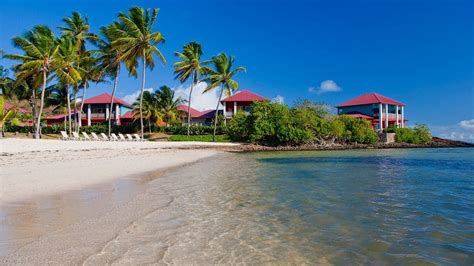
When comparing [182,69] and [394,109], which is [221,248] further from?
[394,109]

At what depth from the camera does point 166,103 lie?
45531 millimetres

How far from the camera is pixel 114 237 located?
459 centimetres

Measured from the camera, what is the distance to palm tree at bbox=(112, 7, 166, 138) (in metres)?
31.8

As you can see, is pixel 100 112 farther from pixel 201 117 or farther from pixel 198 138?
pixel 198 138

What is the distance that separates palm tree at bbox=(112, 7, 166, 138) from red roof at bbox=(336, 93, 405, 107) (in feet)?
110

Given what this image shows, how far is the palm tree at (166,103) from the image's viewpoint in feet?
148

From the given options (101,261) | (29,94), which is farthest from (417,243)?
(29,94)

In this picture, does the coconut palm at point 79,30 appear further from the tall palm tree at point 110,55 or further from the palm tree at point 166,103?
the palm tree at point 166,103

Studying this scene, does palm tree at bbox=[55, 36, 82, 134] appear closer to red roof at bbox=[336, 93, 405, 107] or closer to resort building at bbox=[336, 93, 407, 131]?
resort building at bbox=[336, 93, 407, 131]

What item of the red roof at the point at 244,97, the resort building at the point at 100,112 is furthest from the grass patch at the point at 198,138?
the resort building at the point at 100,112

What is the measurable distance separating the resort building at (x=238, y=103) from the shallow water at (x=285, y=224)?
39.1m

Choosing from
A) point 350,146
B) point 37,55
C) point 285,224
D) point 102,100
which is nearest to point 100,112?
point 102,100

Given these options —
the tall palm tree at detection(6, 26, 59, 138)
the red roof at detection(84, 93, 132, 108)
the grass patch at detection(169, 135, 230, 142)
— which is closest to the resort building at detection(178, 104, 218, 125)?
the red roof at detection(84, 93, 132, 108)

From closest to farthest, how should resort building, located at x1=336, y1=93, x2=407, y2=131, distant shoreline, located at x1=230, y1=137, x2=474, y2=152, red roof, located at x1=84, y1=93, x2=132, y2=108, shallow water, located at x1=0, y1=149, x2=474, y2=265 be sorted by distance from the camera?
shallow water, located at x1=0, y1=149, x2=474, y2=265, distant shoreline, located at x1=230, y1=137, x2=474, y2=152, red roof, located at x1=84, y1=93, x2=132, y2=108, resort building, located at x1=336, y1=93, x2=407, y2=131
